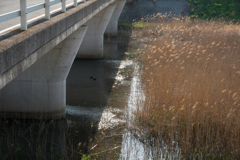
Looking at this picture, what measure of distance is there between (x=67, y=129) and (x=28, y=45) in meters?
3.08

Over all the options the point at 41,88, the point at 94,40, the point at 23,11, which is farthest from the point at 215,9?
the point at 23,11

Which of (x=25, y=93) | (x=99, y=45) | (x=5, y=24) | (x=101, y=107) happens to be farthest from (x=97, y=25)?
(x=5, y=24)

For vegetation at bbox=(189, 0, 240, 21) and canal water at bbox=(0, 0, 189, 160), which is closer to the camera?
canal water at bbox=(0, 0, 189, 160)

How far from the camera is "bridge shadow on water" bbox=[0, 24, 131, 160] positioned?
5.06 meters

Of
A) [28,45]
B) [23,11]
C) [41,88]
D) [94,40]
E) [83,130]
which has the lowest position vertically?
[83,130]

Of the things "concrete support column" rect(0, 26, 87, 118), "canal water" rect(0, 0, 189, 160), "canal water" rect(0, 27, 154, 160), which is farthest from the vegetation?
"concrete support column" rect(0, 26, 87, 118)

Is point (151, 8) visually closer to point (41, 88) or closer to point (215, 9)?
point (215, 9)

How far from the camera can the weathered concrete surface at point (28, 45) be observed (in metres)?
2.84

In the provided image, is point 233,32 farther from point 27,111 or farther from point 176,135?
point 27,111

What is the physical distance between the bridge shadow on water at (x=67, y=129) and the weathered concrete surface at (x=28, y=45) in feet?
5.56

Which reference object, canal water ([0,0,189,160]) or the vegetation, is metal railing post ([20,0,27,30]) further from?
the vegetation

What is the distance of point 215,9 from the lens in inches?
1113

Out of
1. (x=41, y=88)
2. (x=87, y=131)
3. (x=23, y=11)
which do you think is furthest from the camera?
(x=41, y=88)

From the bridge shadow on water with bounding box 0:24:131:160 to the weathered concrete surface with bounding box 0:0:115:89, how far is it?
1.69m
